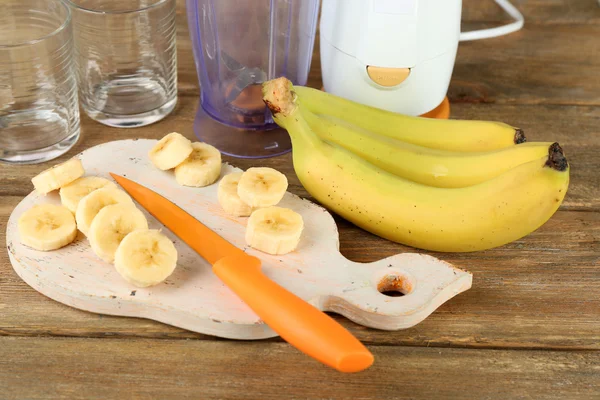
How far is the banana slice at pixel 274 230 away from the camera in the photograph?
820 mm

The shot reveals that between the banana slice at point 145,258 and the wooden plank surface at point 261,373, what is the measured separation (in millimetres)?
66

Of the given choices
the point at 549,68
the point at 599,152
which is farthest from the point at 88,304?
the point at 549,68

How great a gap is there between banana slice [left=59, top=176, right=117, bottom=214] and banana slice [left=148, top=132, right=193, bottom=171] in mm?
71

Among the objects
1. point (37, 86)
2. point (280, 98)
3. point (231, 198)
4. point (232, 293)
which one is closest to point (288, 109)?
point (280, 98)

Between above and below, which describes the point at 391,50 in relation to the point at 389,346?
above

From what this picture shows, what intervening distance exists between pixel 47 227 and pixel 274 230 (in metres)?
0.24

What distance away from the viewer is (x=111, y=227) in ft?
2.62

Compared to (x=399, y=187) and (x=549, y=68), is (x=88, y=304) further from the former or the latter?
(x=549, y=68)

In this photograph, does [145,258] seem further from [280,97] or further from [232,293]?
[280,97]

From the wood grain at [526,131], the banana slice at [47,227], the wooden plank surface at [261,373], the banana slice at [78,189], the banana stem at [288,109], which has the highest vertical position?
the banana stem at [288,109]

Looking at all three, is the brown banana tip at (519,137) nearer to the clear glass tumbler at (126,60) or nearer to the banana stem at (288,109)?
the banana stem at (288,109)

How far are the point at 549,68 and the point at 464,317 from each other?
2.07ft

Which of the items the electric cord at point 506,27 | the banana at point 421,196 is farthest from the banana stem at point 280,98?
the electric cord at point 506,27

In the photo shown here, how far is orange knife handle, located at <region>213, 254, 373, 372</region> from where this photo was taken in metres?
0.66
